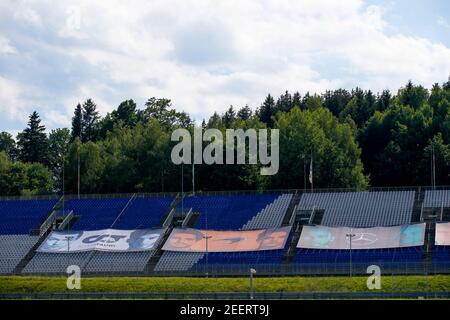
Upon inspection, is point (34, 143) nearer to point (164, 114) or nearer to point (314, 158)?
point (164, 114)

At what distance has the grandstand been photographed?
70312 mm

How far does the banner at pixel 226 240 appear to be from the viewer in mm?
75875

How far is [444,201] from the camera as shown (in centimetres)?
7744

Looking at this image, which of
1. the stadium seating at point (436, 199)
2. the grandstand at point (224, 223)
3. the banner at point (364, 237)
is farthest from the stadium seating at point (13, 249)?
the stadium seating at point (436, 199)

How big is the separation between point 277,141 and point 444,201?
30141mm

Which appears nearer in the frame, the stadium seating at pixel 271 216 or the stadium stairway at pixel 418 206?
the stadium stairway at pixel 418 206

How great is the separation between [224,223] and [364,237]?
1365 cm

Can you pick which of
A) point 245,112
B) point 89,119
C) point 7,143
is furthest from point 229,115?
point 7,143

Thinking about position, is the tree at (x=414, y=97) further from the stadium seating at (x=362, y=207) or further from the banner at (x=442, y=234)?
the banner at (x=442, y=234)

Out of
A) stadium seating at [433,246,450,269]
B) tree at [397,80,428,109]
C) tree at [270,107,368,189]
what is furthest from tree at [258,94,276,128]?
stadium seating at [433,246,450,269]

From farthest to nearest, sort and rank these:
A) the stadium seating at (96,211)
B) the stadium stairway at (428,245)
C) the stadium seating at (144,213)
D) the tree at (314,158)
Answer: the tree at (314,158) < the stadium seating at (96,211) < the stadium seating at (144,213) < the stadium stairway at (428,245)

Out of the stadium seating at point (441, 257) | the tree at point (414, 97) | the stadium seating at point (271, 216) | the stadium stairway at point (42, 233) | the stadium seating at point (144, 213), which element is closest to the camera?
the stadium seating at point (441, 257)

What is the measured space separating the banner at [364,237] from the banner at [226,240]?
2.29m

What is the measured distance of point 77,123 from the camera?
532 feet
